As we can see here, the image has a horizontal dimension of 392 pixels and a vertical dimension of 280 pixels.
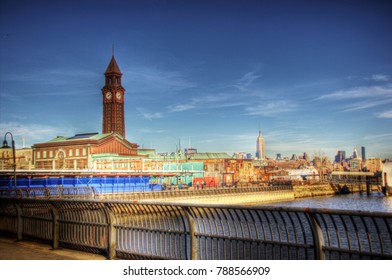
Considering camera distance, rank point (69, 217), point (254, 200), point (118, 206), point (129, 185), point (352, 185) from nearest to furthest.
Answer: point (118, 206) < point (69, 217) < point (129, 185) < point (254, 200) < point (352, 185)

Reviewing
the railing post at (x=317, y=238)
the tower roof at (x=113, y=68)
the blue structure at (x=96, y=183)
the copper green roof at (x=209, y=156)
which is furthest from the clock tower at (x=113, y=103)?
the railing post at (x=317, y=238)

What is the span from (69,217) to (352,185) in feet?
509

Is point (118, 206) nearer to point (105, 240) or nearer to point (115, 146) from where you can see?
point (105, 240)

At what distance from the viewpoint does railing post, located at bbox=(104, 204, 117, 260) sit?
10258 mm

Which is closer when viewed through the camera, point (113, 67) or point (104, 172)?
point (104, 172)

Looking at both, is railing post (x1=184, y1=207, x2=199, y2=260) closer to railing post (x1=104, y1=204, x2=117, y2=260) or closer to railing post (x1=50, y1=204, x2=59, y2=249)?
railing post (x1=104, y1=204, x2=117, y2=260)

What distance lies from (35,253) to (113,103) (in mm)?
130032

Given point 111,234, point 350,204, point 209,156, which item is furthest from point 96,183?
point 209,156

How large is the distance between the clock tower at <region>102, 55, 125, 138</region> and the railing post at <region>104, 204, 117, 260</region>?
422 ft

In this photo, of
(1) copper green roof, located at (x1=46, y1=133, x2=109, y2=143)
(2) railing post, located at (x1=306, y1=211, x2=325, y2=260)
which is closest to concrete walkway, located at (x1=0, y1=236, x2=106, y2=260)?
(2) railing post, located at (x1=306, y1=211, x2=325, y2=260)

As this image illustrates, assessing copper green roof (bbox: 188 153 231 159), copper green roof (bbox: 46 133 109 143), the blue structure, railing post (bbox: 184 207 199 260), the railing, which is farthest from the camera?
copper green roof (bbox: 188 153 231 159)

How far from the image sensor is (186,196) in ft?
217
